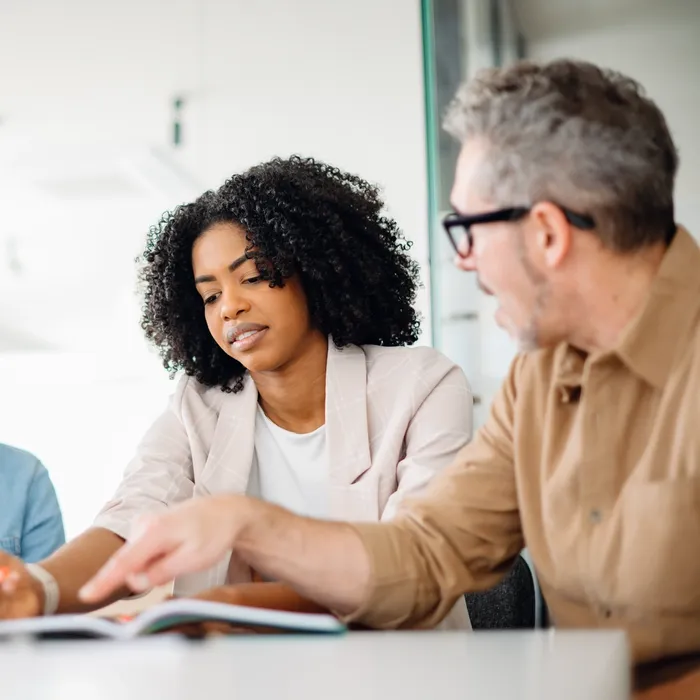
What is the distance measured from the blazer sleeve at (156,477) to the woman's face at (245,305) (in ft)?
0.56

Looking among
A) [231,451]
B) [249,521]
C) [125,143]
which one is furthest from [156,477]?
[125,143]

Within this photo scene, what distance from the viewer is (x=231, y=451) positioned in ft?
4.91

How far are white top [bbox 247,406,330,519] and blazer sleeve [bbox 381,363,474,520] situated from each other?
5.7 inches

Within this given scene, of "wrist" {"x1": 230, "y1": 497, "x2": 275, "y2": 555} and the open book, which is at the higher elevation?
"wrist" {"x1": 230, "y1": 497, "x2": 275, "y2": 555}

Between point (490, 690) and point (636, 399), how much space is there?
0.45 meters

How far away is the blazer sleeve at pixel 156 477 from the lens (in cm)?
136

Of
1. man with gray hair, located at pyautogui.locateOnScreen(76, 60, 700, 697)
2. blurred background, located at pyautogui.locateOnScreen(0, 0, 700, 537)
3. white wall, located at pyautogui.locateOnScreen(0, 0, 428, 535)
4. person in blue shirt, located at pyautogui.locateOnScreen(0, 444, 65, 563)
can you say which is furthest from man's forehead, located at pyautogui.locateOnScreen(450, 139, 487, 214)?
white wall, located at pyautogui.locateOnScreen(0, 0, 428, 535)

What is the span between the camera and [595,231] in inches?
36.4

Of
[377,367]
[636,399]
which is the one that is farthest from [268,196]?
[636,399]

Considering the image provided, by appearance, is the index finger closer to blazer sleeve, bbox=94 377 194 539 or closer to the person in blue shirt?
blazer sleeve, bbox=94 377 194 539

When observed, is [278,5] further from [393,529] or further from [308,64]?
[393,529]

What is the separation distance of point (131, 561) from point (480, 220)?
19.9 inches

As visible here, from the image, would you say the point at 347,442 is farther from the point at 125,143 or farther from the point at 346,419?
the point at 125,143

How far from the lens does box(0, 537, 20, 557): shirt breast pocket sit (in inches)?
64.9
